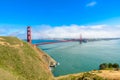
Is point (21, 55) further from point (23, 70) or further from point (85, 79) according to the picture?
point (85, 79)

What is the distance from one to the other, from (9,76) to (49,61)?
49975 mm

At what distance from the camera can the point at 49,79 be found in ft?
115

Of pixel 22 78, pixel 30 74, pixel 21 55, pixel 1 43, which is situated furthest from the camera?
pixel 1 43

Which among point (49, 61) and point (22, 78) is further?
point (49, 61)

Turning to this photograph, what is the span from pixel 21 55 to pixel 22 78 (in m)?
8.28

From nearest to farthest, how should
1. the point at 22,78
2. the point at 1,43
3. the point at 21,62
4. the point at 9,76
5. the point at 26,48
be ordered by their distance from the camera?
the point at 9,76 < the point at 22,78 < the point at 21,62 < the point at 1,43 < the point at 26,48

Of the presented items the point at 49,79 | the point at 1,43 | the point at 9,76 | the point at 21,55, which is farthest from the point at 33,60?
the point at 9,76

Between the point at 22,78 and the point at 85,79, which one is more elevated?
the point at 22,78

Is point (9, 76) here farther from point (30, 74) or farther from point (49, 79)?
point (49, 79)

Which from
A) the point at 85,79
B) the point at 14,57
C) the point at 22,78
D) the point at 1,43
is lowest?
the point at 85,79

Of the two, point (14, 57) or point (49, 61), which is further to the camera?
point (49, 61)

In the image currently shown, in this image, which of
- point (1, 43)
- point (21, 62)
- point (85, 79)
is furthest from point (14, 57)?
point (85, 79)

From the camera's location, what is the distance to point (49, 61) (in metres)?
76.8

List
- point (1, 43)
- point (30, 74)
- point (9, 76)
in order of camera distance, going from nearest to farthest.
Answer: point (9, 76) → point (30, 74) → point (1, 43)
